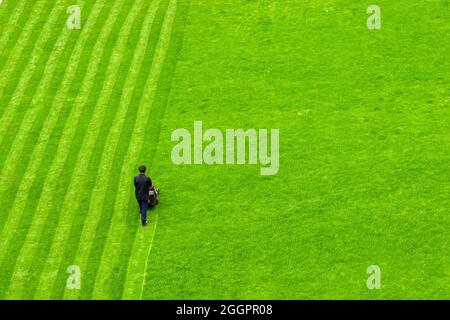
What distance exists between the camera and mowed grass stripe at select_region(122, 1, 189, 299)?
23.2 m

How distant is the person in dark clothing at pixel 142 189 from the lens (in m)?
24.7

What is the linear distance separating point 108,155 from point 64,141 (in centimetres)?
183

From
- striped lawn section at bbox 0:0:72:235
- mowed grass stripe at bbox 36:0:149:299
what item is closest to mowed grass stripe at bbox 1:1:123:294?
mowed grass stripe at bbox 36:0:149:299

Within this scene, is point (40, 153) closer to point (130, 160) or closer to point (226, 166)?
point (130, 160)

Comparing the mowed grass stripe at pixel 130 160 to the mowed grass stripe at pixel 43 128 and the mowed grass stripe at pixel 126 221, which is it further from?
the mowed grass stripe at pixel 43 128

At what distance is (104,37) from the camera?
112ft

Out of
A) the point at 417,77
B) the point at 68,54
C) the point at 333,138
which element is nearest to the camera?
the point at 333,138

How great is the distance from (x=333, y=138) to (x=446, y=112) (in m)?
4.18

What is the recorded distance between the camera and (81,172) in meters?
27.4

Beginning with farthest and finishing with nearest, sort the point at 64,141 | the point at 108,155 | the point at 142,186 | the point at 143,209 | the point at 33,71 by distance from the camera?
the point at 33,71, the point at 64,141, the point at 108,155, the point at 143,209, the point at 142,186

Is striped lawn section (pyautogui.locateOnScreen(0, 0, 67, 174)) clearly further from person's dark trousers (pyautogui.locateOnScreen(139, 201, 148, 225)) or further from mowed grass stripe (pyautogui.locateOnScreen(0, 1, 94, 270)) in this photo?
person's dark trousers (pyautogui.locateOnScreen(139, 201, 148, 225))

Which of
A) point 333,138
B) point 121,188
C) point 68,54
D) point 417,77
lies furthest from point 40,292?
point 417,77

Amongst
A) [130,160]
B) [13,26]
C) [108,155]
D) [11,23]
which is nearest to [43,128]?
[108,155]
